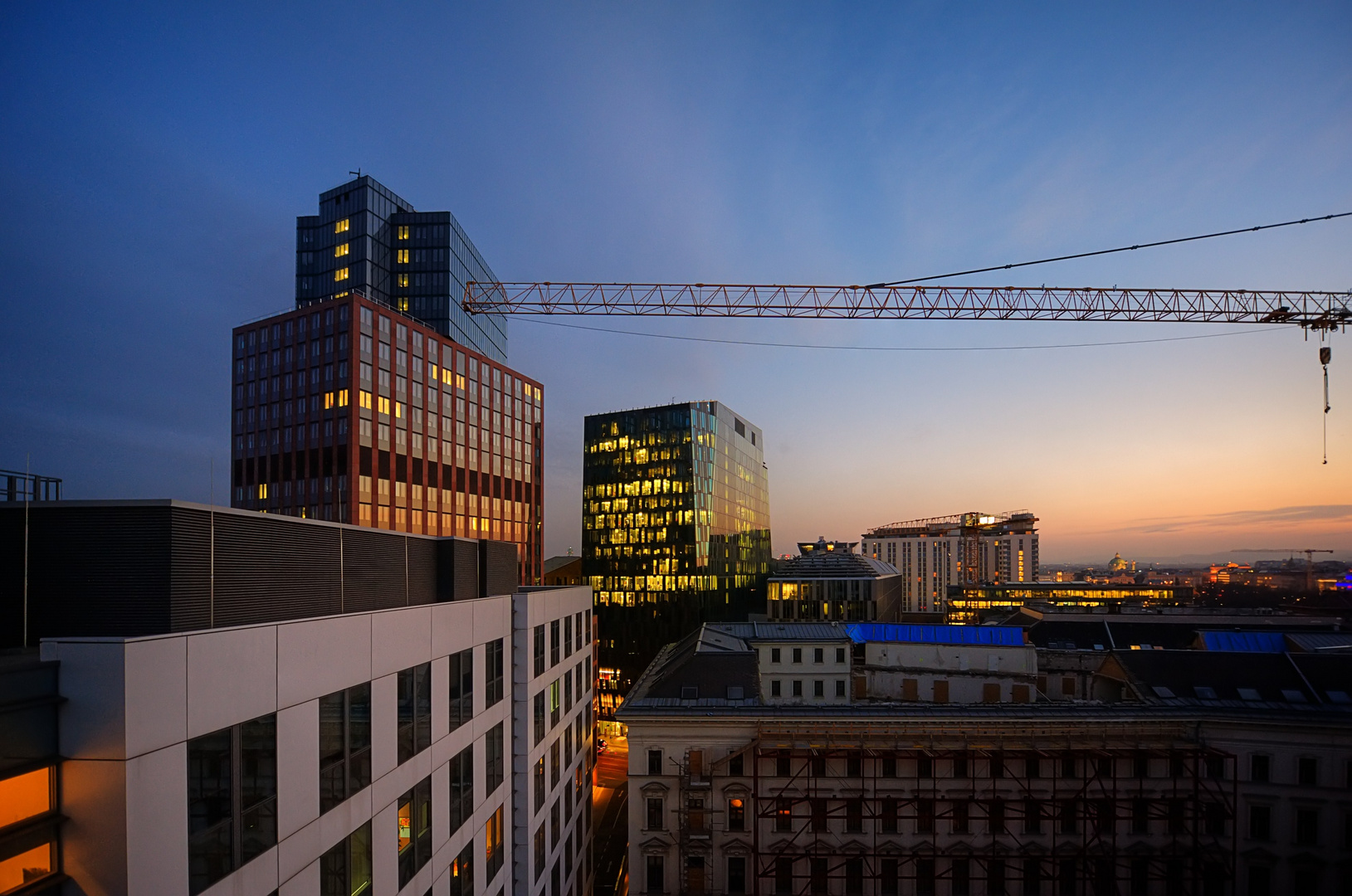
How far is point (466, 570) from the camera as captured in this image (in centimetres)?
2517

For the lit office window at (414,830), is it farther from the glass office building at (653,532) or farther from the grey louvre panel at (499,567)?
the glass office building at (653,532)

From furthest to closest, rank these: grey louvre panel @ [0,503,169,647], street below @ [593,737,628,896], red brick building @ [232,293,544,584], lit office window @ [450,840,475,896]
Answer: red brick building @ [232,293,544,584] < street below @ [593,737,628,896] < lit office window @ [450,840,475,896] < grey louvre panel @ [0,503,169,647]

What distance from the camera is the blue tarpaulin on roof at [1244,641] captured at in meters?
47.9

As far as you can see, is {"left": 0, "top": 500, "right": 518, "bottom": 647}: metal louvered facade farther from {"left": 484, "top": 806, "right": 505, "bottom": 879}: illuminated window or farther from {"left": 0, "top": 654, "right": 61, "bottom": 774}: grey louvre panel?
{"left": 484, "top": 806, "right": 505, "bottom": 879}: illuminated window

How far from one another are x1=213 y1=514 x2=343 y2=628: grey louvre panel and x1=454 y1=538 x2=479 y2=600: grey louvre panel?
645cm

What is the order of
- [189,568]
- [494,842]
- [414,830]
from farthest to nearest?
[494,842] < [414,830] < [189,568]

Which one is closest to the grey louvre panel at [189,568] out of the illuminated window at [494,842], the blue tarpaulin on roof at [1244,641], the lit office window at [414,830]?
the lit office window at [414,830]

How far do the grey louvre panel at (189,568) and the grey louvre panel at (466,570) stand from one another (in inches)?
417

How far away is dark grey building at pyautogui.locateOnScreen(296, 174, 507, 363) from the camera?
339ft

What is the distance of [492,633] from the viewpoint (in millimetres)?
25844

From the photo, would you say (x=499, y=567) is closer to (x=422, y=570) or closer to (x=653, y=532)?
(x=422, y=570)

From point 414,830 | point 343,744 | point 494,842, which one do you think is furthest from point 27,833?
point 494,842

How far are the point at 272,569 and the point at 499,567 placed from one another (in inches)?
509

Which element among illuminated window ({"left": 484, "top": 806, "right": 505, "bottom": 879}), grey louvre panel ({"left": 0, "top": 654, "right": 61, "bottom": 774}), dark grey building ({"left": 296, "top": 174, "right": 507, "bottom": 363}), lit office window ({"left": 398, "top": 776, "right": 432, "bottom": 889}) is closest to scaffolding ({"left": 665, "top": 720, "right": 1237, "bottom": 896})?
illuminated window ({"left": 484, "top": 806, "right": 505, "bottom": 879})
